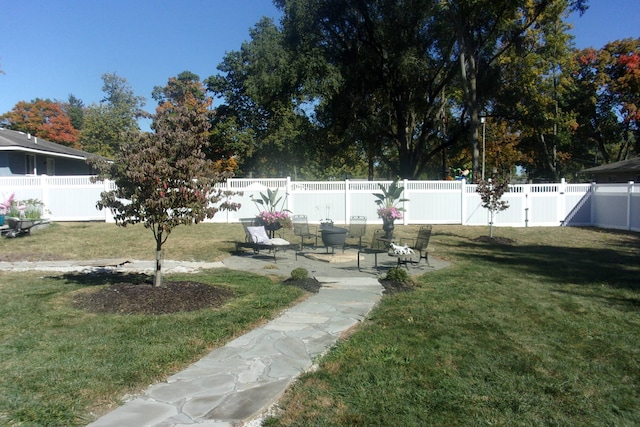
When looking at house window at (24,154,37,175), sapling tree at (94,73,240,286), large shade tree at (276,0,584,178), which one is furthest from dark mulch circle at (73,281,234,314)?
large shade tree at (276,0,584,178)

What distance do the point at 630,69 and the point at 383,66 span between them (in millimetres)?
20326

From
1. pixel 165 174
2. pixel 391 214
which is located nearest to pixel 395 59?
pixel 391 214

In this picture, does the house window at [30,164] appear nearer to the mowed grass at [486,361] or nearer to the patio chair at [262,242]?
the patio chair at [262,242]

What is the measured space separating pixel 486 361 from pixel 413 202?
16.5 meters

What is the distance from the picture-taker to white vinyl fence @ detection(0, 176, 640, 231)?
20453mm

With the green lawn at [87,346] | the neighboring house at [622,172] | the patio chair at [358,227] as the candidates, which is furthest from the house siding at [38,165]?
Answer: the neighboring house at [622,172]

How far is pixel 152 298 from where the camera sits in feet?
22.7

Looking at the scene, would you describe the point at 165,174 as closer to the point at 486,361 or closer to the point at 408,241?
the point at 486,361

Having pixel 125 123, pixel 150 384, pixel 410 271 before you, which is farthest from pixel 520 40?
pixel 125 123

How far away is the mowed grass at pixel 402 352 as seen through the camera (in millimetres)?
3641

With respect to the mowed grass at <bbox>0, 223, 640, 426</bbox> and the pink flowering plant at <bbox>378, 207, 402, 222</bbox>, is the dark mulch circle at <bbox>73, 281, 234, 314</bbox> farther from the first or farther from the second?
the pink flowering plant at <bbox>378, 207, 402, 222</bbox>

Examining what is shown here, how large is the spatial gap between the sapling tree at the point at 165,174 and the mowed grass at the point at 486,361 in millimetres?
3177

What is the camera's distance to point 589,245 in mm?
15078

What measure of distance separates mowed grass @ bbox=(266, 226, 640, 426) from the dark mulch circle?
8.31ft
